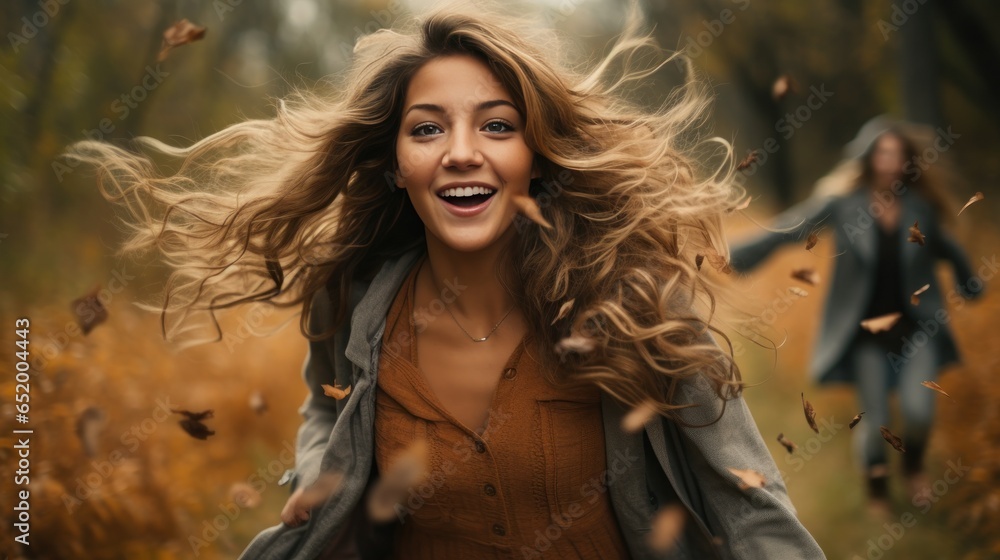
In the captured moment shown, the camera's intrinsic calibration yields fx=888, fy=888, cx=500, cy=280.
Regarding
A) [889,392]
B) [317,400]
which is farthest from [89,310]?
[889,392]

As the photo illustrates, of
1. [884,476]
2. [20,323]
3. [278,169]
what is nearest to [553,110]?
[278,169]

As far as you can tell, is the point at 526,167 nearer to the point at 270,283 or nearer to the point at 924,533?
the point at 270,283

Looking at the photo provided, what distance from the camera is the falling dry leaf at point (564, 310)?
2.53 metres

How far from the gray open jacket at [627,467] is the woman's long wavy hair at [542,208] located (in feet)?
0.31

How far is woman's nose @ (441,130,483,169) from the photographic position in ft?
8.18

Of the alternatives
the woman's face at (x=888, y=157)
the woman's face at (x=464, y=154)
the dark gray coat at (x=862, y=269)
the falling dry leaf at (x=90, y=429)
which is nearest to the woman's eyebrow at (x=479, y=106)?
the woman's face at (x=464, y=154)

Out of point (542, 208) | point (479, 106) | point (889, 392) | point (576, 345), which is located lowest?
point (889, 392)

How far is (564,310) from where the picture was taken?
2.55m

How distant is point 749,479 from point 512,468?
64 cm

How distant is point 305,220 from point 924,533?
4.22 meters

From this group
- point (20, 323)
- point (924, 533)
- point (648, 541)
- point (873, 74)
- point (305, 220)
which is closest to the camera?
point (648, 541)

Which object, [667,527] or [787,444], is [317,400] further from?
[787,444]

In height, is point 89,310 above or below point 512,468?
above

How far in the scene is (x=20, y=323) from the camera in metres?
4.14
